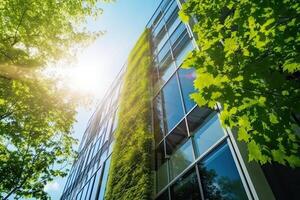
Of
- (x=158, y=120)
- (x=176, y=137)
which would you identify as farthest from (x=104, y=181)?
(x=176, y=137)

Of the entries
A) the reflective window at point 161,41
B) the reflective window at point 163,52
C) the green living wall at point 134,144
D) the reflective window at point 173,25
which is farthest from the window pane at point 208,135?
the reflective window at point 161,41

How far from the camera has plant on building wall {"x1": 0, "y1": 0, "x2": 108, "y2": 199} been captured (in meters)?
11.7

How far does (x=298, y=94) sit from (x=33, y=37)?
12.9 metres

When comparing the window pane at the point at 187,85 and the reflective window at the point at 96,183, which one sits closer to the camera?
the window pane at the point at 187,85

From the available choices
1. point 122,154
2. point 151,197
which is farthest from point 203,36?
point 122,154

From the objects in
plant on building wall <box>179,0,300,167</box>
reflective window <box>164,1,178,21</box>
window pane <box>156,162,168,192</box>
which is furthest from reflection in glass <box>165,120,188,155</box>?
reflective window <box>164,1,178,21</box>

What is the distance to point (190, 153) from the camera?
7.06 m

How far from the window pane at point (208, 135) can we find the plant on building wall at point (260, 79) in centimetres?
208

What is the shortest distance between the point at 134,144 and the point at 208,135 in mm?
4657

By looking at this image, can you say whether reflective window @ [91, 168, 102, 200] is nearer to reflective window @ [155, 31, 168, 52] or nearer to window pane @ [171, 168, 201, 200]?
window pane @ [171, 168, 201, 200]

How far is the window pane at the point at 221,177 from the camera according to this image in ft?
16.2

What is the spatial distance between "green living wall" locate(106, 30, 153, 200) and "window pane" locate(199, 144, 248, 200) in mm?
2720

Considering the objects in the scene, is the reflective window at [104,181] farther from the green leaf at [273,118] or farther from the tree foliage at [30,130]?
the green leaf at [273,118]

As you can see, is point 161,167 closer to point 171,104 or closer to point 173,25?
point 171,104
